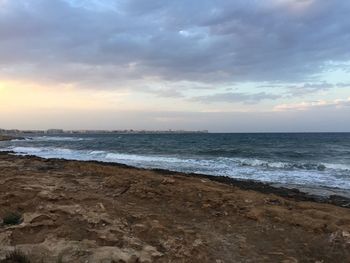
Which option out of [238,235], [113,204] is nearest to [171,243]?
[238,235]

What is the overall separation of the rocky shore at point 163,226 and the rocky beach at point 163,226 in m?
0.01

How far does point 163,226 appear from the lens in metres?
6.80

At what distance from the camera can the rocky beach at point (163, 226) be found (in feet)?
18.7

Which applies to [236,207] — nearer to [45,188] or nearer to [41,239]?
[41,239]

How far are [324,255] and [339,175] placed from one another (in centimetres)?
1466

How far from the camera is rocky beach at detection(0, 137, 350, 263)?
5707 mm

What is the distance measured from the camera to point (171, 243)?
238 inches

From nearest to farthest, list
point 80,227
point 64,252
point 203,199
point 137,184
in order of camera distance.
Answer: point 64,252 < point 80,227 < point 203,199 < point 137,184

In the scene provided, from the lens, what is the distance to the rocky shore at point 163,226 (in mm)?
5711

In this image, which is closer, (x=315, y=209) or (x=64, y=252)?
(x=64, y=252)

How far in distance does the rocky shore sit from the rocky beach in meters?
0.01

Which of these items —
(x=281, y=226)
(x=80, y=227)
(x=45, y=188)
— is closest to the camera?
(x=80, y=227)

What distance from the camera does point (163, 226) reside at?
680 cm

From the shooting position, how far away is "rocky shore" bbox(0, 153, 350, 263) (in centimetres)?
571
